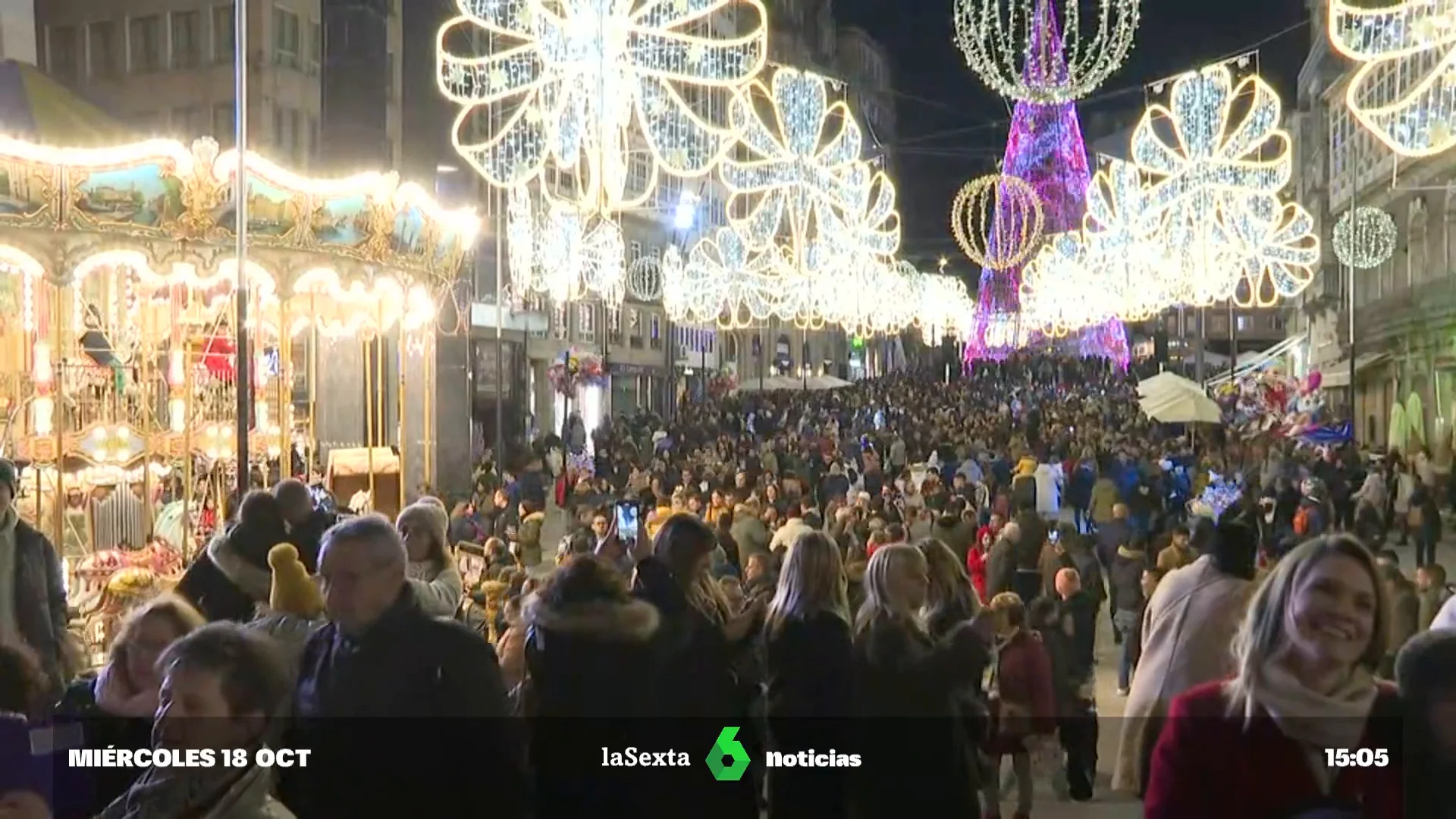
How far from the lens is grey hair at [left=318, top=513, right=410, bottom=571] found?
385 cm

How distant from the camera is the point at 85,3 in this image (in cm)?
3195

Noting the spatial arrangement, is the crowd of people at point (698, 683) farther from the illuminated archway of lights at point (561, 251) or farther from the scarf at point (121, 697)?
the illuminated archway of lights at point (561, 251)

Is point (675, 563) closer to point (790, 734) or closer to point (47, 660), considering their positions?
point (790, 734)

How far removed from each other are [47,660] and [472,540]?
8.25 metres

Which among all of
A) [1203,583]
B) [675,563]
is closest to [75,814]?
[675,563]

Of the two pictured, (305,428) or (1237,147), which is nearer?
(305,428)

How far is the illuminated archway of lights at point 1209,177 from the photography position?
22703 mm

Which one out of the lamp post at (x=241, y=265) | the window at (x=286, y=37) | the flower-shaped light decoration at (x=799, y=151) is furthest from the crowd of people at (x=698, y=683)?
the window at (x=286, y=37)

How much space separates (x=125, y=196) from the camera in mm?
11867

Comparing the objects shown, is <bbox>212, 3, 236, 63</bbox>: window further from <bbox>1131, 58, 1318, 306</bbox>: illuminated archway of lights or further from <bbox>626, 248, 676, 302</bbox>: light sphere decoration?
<bbox>1131, 58, 1318, 306</bbox>: illuminated archway of lights

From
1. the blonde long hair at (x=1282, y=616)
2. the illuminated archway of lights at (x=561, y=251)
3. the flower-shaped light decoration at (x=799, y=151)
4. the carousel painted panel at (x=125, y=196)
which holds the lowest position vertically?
the blonde long hair at (x=1282, y=616)

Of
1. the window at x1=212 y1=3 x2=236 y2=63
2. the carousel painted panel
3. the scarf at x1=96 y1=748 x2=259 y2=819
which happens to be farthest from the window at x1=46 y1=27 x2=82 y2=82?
the scarf at x1=96 y1=748 x2=259 y2=819

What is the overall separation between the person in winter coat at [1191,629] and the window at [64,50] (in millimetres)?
32893

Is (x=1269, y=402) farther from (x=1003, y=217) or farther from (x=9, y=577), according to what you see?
(x=9, y=577)
